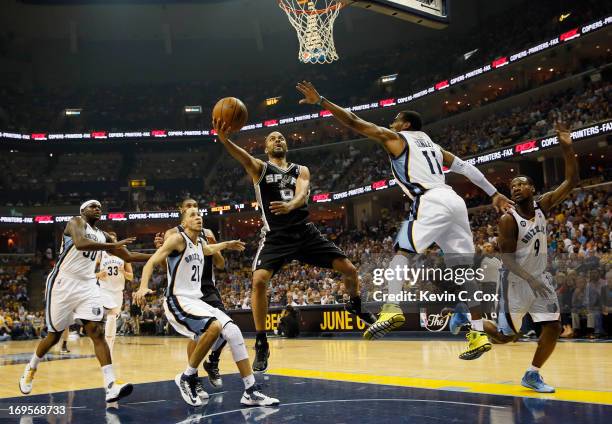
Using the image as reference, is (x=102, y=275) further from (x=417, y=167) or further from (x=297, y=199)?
(x=417, y=167)

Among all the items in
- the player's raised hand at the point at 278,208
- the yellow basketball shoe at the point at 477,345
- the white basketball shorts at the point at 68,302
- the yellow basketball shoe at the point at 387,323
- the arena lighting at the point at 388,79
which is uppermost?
the arena lighting at the point at 388,79

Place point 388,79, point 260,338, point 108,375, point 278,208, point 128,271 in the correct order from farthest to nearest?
point 388,79
point 128,271
point 108,375
point 260,338
point 278,208

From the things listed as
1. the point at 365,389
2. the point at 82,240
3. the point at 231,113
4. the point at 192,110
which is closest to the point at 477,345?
the point at 365,389

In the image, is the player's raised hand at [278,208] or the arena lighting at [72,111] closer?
the player's raised hand at [278,208]

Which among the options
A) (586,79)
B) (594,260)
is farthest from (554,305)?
(586,79)

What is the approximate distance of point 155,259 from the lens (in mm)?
6117

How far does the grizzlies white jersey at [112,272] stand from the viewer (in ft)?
36.1

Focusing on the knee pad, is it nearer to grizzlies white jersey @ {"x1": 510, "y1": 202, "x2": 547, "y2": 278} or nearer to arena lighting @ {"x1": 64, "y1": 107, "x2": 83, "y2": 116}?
grizzlies white jersey @ {"x1": 510, "y1": 202, "x2": 547, "y2": 278}

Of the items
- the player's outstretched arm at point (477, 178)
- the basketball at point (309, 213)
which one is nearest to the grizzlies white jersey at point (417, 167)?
the basketball at point (309, 213)

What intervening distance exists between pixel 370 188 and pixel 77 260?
77.5 feet

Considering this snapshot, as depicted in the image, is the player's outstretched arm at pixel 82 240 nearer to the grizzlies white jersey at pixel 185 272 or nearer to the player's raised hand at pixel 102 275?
the grizzlies white jersey at pixel 185 272

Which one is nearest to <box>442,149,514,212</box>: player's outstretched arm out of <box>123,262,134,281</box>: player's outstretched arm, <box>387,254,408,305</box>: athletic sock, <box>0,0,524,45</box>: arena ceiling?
<box>387,254,408,305</box>: athletic sock

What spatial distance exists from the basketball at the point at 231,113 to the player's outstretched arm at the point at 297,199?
798 mm

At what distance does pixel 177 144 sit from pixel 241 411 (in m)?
37.9
